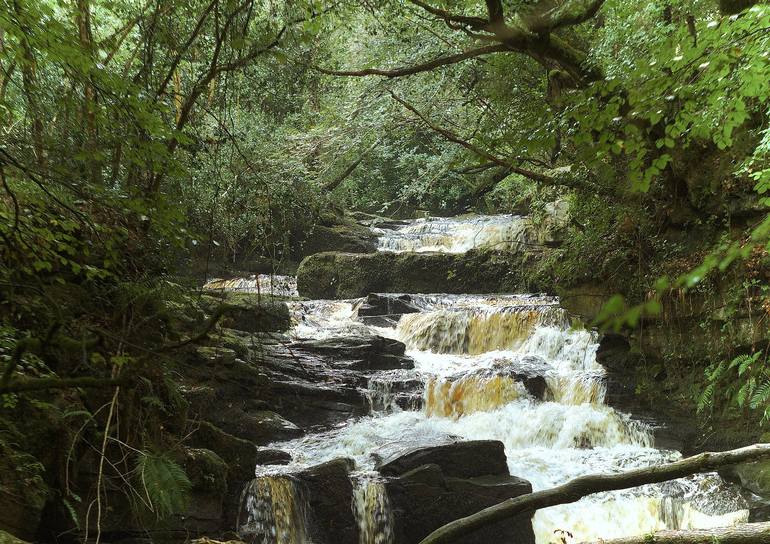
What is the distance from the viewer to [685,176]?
7383 millimetres

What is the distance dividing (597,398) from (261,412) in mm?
5171

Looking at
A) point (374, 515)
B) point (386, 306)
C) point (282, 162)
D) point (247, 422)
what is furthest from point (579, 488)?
point (386, 306)

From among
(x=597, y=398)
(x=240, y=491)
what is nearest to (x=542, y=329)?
(x=597, y=398)

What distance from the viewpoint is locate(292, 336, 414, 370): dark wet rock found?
10.6 meters

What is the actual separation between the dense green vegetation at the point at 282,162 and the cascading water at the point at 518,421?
118 cm

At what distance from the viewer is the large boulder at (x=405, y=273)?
1455 centimetres

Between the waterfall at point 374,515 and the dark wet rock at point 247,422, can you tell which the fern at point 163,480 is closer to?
the waterfall at point 374,515

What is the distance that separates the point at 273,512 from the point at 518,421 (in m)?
4.03

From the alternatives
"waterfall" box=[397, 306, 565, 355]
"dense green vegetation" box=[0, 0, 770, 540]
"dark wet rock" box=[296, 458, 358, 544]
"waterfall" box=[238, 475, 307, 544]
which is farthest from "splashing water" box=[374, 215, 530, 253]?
"waterfall" box=[238, 475, 307, 544]

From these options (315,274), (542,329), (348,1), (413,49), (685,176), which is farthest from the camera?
(315,274)

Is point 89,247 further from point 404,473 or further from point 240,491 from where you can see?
point 404,473

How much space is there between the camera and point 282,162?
34.6 feet

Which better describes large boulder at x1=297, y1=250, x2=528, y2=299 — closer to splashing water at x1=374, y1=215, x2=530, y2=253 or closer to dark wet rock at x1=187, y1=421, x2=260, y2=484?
splashing water at x1=374, y1=215, x2=530, y2=253

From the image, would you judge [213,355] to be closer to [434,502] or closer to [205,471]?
[205,471]
